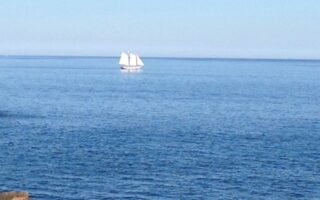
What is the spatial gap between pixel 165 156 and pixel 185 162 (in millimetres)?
3722

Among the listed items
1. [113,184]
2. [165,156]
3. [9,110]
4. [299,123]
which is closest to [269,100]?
[299,123]

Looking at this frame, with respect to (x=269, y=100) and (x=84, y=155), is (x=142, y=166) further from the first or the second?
(x=269, y=100)

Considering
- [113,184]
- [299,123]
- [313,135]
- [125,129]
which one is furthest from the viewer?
[299,123]

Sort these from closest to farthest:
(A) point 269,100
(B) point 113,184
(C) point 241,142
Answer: (B) point 113,184, (C) point 241,142, (A) point 269,100

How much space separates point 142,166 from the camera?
62781mm

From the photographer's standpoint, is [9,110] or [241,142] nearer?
[241,142]

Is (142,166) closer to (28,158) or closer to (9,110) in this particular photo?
(28,158)

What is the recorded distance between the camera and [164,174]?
59594mm

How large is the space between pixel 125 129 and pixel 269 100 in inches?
2133

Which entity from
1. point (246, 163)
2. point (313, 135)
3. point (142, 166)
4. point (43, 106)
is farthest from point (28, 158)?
point (43, 106)

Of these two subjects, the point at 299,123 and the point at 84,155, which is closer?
the point at 84,155

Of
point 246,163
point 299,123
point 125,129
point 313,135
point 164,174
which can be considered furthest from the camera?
point 299,123

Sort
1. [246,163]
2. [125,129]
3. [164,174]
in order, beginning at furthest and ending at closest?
[125,129], [246,163], [164,174]

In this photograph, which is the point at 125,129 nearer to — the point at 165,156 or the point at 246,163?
the point at 165,156
